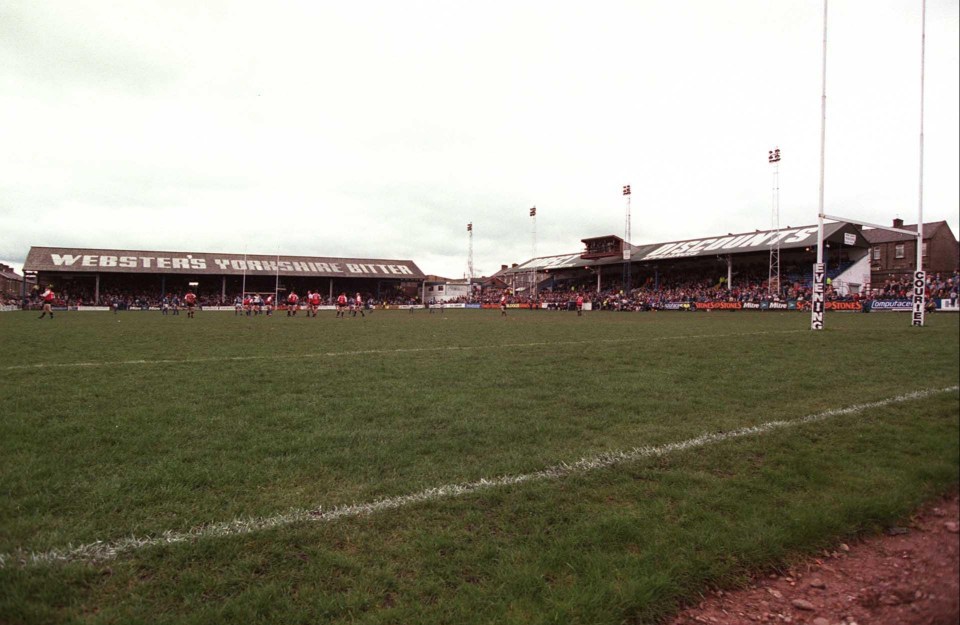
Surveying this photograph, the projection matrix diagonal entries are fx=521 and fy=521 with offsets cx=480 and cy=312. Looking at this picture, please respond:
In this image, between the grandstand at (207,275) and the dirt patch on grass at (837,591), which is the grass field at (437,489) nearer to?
the dirt patch on grass at (837,591)

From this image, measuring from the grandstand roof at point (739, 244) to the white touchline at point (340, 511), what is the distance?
1570 inches

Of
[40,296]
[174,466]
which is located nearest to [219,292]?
[40,296]

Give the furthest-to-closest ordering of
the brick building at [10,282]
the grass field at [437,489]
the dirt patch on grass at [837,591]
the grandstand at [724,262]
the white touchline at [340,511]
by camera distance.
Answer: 1. the grandstand at [724,262]
2. the brick building at [10,282]
3. the white touchline at [340,511]
4. the grass field at [437,489]
5. the dirt patch on grass at [837,591]

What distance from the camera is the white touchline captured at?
3.00 m

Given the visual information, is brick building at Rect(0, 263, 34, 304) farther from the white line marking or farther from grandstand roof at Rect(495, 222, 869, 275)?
grandstand roof at Rect(495, 222, 869, 275)

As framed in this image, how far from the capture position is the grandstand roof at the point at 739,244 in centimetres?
4444

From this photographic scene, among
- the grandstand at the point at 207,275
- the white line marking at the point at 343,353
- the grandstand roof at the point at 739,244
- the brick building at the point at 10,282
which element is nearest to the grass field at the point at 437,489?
the white line marking at the point at 343,353

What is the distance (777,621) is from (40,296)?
197 ft

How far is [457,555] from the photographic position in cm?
309

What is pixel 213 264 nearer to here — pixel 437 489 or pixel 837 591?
pixel 437 489

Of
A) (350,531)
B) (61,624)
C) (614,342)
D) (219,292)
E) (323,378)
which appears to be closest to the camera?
(61,624)

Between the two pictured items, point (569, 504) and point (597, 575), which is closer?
point (597, 575)

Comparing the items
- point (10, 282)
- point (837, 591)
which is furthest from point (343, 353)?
point (10, 282)

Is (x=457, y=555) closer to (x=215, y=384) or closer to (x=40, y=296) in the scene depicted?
(x=215, y=384)
